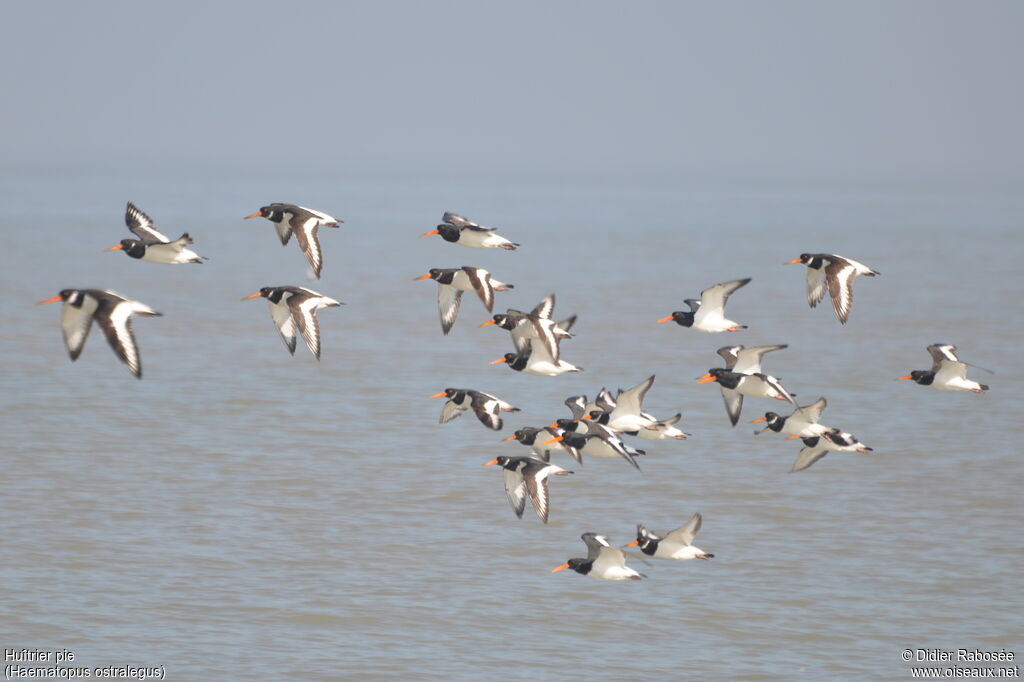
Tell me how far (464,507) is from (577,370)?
8.74 metres

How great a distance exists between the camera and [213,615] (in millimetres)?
23016

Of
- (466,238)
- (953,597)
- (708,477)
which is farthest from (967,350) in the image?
(466,238)

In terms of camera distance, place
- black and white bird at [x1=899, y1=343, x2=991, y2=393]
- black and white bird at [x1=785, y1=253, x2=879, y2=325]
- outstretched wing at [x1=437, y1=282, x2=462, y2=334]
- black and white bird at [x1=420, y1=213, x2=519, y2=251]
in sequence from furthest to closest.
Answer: outstretched wing at [x1=437, y1=282, x2=462, y2=334] < black and white bird at [x1=420, y1=213, x2=519, y2=251] < black and white bird at [x1=899, y1=343, x2=991, y2=393] < black and white bird at [x1=785, y1=253, x2=879, y2=325]

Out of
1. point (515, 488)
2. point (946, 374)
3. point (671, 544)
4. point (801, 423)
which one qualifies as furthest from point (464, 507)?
point (946, 374)

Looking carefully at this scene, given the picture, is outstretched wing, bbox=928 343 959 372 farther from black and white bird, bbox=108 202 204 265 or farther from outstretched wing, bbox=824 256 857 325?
black and white bird, bbox=108 202 204 265

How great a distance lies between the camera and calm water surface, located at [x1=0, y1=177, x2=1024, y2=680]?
2241 cm

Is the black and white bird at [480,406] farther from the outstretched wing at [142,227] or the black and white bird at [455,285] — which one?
the outstretched wing at [142,227]

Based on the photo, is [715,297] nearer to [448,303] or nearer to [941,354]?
[941,354]

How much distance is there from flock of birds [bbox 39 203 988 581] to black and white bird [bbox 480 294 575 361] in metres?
0.02

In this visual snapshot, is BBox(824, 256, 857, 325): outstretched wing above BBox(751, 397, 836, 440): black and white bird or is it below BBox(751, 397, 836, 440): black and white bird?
above

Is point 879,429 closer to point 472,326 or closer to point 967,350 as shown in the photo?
point 967,350

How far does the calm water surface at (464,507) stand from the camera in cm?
2241

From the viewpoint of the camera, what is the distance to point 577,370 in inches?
806

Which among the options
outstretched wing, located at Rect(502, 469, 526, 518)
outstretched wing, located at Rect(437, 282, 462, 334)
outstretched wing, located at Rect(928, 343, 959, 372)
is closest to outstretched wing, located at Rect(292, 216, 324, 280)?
outstretched wing, located at Rect(437, 282, 462, 334)
